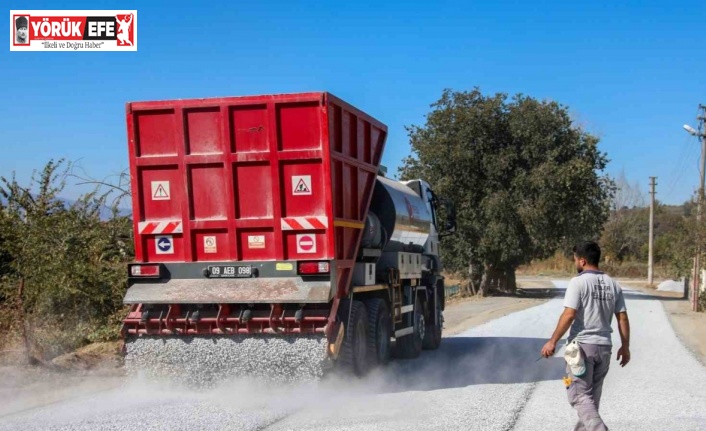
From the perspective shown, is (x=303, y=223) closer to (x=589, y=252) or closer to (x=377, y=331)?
(x=377, y=331)

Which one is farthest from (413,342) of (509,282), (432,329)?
(509,282)

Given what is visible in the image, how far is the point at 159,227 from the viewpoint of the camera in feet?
33.3

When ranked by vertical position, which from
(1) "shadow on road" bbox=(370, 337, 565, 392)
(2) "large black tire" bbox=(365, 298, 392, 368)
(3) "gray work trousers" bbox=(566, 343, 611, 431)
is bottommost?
(1) "shadow on road" bbox=(370, 337, 565, 392)

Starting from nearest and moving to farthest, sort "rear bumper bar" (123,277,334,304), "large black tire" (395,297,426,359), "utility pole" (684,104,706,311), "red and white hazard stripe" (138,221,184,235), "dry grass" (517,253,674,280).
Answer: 1. "rear bumper bar" (123,277,334,304)
2. "red and white hazard stripe" (138,221,184,235)
3. "large black tire" (395,297,426,359)
4. "utility pole" (684,104,706,311)
5. "dry grass" (517,253,674,280)

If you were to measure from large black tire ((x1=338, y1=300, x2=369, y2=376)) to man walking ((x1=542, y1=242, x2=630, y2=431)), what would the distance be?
3928mm

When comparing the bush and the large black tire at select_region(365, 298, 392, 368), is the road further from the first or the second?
the bush

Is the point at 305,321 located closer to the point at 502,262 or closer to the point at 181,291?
the point at 181,291

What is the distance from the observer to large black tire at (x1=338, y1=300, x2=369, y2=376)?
33.4 feet

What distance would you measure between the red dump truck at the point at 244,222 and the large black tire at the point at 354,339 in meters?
0.02

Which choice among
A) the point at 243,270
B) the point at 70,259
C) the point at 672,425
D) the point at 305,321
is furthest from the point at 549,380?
the point at 70,259

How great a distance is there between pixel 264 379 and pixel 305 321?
0.87 metres

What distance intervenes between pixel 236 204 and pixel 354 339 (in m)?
2.33

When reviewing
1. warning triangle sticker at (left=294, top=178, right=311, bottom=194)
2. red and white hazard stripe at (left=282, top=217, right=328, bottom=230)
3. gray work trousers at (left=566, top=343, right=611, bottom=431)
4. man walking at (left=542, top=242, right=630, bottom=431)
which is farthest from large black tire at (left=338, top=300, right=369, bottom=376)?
gray work trousers at (left=566, top=343, right=611, bottom=431)

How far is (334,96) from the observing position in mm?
9836
